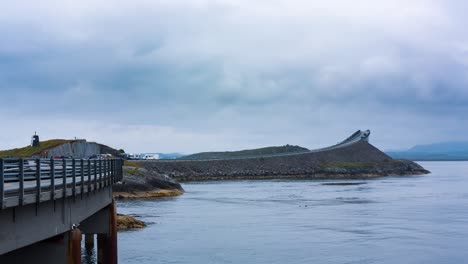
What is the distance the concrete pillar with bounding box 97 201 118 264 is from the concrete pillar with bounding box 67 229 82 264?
13.3 m

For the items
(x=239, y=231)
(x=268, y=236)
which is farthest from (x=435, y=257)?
(x=239, y=231)

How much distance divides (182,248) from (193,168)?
476ft

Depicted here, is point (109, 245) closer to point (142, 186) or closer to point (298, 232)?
point (298, 232)

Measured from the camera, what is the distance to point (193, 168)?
636ft

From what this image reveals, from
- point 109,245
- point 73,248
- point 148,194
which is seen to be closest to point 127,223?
point 109,245

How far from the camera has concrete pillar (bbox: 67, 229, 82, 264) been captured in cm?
2209

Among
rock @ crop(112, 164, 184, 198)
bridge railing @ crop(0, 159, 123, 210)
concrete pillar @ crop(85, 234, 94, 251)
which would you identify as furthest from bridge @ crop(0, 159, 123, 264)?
rock @ crop(112, 164, 184, 198)

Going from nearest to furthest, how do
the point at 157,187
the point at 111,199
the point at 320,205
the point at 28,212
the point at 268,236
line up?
1. the point at 28,212
2. the point at 111,199
3. the point at 268,236
4. the point at 320,205
5. the point at 157,187

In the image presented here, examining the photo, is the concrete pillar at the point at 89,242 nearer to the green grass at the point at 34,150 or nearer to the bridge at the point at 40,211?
the bridge at the point at 40,211

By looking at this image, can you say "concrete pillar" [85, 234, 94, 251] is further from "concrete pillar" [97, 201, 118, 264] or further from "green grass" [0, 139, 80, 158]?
"green grass" [0, 139, 80, 158]

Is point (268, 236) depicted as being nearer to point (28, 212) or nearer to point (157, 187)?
point (28, 212)

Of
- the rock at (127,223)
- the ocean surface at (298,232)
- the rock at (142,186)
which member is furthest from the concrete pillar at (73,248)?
the rock at (142,186)

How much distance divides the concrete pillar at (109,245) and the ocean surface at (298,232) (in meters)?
5.50

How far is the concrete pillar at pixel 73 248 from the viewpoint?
22094mm
